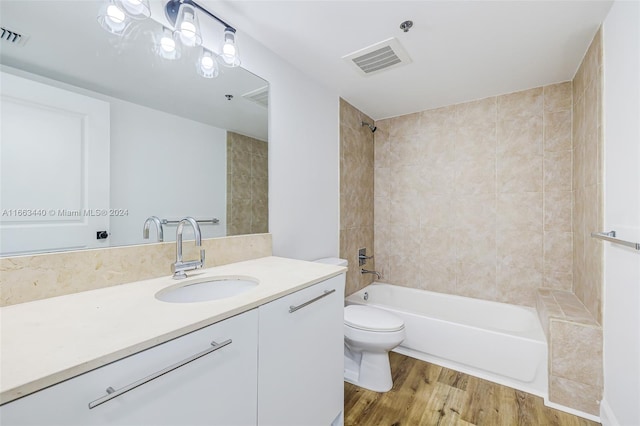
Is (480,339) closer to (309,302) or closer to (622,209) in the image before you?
(622,209)

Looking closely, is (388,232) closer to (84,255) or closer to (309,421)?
(309,421)

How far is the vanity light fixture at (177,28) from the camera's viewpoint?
1115 mm

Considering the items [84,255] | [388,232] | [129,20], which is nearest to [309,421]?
[84,255]

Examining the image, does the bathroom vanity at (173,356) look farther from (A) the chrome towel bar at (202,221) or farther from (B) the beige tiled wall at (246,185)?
(B) the beige tiled wall at (246,185)

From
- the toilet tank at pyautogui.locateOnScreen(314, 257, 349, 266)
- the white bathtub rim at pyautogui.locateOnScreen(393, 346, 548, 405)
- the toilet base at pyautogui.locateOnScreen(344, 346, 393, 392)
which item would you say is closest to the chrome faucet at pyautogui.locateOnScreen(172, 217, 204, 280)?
the toilet tank at pyautogui.locateOnScreen(314, 257, 349, 266)

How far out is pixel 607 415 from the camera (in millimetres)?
1402

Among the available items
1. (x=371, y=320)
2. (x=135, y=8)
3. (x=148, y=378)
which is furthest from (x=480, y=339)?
(x=135, y=8)

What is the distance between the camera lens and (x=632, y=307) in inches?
Answer: 45.8

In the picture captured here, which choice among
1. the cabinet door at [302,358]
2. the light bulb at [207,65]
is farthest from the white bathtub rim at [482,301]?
the light bulb at [207,65]

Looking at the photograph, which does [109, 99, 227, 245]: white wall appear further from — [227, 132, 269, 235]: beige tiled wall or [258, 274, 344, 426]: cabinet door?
[258, 274, 344, 426]: cabinet door

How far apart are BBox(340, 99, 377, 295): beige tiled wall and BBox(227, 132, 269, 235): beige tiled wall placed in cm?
94

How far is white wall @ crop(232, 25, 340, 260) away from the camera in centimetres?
178

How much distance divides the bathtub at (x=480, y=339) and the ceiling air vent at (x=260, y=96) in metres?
1.75

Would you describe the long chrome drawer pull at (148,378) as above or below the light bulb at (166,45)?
below
